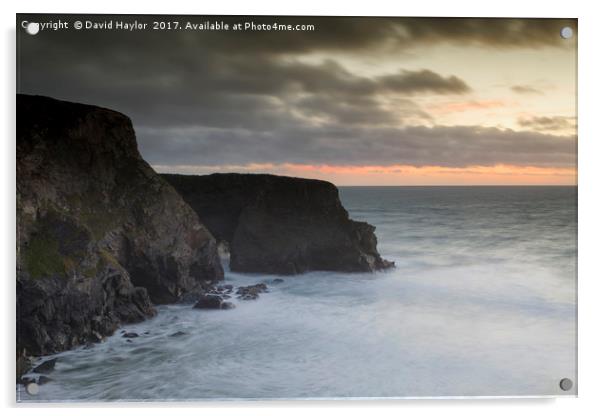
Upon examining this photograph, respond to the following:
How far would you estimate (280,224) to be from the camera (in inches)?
401

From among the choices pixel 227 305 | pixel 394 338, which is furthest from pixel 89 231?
pixel 394 338

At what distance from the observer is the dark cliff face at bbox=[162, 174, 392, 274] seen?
8969 millimetres

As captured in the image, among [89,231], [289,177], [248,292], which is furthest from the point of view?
[289,177]

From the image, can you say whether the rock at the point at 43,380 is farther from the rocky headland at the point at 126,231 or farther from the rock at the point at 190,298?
the rock at the point at 190,298

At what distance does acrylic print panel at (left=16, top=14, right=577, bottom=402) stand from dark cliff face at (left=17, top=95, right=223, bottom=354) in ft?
0.10

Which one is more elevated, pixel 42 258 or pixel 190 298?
pixel 42 258

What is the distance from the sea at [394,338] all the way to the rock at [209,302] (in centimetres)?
17

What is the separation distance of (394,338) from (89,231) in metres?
5.04

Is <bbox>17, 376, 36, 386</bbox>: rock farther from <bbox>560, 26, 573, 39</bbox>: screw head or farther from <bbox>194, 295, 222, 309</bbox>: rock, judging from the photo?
<bbox>560, 26, 573, 39</bbox>: screw head

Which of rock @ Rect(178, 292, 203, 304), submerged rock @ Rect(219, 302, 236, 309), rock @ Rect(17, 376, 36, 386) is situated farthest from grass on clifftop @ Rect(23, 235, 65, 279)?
submerged rock @ Rect(219, 302, 236, 309)

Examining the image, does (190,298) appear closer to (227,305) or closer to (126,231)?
(227,305)
